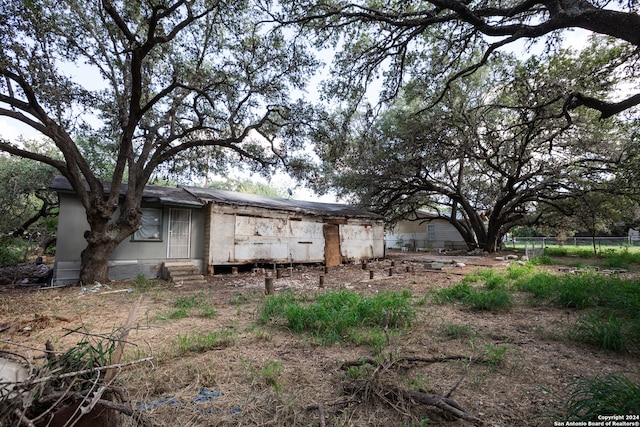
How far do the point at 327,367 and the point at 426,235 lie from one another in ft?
101

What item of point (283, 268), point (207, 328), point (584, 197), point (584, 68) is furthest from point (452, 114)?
point (207, 328)

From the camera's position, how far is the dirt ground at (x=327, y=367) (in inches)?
89.3

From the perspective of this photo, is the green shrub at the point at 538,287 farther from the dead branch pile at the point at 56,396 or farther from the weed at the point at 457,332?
the dead branch pile at the point at 56,396

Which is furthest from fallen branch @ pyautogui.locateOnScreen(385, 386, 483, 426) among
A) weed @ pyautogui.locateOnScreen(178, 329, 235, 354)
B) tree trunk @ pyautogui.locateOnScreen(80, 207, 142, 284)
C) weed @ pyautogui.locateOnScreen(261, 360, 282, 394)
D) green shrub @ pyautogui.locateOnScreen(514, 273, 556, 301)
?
tree trunk @ pyautogui.locateOnScreen(80, 207, 142, 284)

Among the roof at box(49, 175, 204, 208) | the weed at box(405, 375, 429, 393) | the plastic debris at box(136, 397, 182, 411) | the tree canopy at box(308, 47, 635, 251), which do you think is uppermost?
the tree canopy at box(308, 47, 635, 251)

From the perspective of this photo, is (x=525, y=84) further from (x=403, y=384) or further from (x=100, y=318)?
(x=100, y=318)

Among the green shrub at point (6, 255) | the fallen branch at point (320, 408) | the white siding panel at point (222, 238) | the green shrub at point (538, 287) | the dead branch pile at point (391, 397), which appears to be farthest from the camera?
the green shrub at point (6, 255)

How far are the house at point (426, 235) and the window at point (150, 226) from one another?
2145 centimetres

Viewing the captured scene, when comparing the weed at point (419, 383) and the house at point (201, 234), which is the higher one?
the house at point (201, 234)

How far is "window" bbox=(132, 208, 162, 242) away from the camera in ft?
33.3

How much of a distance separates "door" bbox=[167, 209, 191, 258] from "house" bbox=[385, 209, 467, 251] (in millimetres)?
20531

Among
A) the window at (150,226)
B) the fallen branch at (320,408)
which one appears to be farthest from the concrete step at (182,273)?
the fallen branch at (320,408)

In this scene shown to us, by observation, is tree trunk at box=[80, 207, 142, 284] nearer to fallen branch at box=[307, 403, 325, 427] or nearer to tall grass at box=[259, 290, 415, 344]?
tall grass at box=[259, 290, 415, 344]

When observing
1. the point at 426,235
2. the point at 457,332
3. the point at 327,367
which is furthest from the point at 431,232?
the point at 327,367
